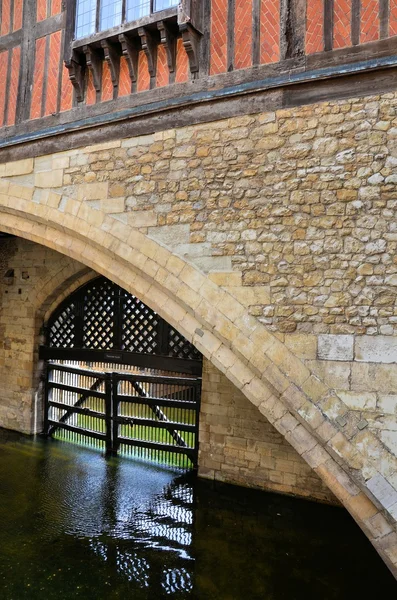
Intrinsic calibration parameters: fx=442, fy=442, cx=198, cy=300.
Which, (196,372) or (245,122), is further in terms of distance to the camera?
(196,372)

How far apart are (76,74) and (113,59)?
0.39m

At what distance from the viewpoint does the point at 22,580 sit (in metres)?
3.48

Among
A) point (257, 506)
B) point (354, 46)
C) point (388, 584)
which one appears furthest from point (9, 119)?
point (388, 584)

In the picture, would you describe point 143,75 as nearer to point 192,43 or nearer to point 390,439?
point 192,43

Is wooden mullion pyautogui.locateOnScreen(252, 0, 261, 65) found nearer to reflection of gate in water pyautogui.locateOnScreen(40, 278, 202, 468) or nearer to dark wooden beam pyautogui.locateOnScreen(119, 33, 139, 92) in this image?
dark wooden beam pyautogui.locateOnScreen(119, 33, 139, 92)

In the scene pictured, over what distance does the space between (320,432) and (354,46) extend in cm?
256

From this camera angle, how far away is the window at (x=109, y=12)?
351 cm

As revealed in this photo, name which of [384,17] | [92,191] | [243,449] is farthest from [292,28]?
[243,449]

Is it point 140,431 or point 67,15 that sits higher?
point 67,15

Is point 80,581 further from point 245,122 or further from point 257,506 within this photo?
point 245,122

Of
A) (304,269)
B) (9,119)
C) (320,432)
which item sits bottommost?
(320,432)

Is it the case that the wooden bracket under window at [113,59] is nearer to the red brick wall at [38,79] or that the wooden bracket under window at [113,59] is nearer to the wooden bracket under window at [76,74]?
the wooden bracket under window at [76,74]

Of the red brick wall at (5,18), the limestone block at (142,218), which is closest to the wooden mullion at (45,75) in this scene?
the red brick wall at (5,18)

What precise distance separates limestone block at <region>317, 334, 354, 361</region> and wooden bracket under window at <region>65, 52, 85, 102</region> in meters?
2.97
